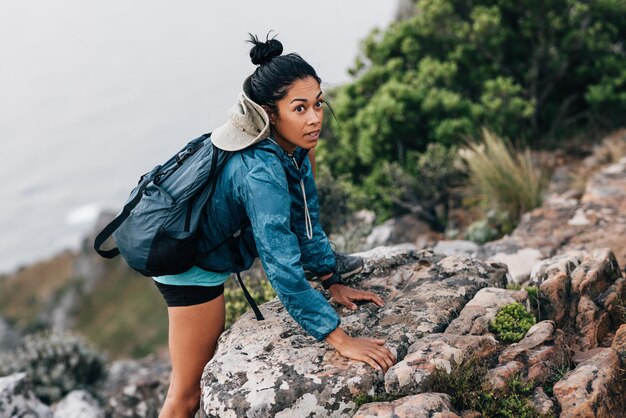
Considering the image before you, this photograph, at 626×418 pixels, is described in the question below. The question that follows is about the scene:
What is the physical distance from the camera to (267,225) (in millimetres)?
2969

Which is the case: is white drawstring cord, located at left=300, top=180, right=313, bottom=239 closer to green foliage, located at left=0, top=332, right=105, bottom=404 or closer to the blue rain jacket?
the blue rain jacket

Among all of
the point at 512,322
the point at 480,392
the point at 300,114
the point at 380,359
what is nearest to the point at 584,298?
the point at 512,322

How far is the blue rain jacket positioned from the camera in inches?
118

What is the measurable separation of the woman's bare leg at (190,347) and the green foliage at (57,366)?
4918 mm

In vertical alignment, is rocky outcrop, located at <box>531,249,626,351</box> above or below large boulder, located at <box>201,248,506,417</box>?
below

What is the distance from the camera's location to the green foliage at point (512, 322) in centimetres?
358

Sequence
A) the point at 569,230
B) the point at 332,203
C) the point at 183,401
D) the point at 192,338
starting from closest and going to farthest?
the point at 192,338 < the point at 183,401 < the point at 569,230 < the point at 332,203

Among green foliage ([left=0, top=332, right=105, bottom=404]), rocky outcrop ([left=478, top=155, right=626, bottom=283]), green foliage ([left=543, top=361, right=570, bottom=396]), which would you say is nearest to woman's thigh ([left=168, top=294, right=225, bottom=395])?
green foliage ([left=543, top=361, right=570, bottom=396])

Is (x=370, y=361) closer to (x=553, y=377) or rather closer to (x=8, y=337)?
(x=553, y=377)

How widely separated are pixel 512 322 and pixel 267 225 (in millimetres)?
1703

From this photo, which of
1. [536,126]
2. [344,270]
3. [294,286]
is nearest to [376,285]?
[344,270]

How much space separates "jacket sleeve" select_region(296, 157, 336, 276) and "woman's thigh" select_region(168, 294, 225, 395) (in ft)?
2.02

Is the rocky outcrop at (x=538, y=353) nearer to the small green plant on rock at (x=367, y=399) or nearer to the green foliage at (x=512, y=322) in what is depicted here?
the green foliage at (x=512, y=322)

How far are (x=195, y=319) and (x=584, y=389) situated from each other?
213 cm
